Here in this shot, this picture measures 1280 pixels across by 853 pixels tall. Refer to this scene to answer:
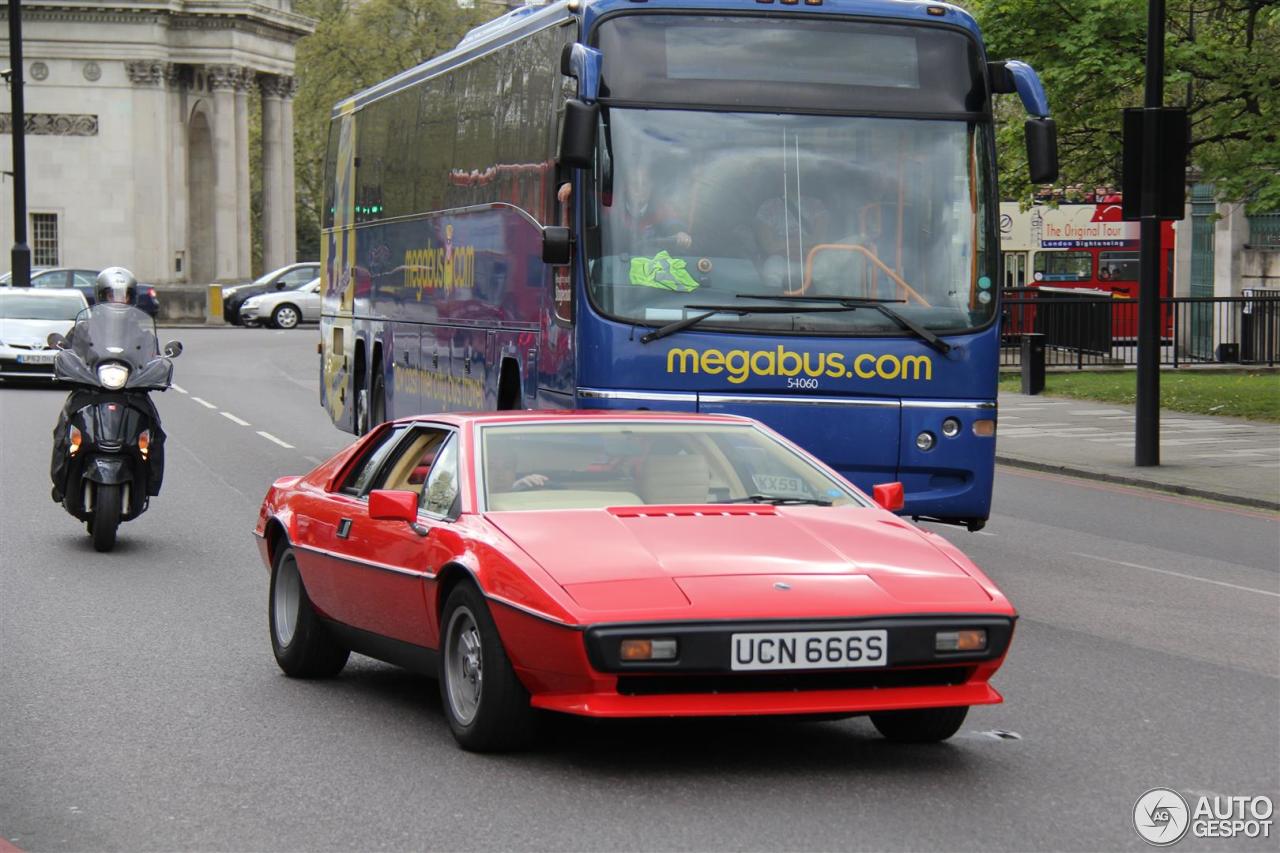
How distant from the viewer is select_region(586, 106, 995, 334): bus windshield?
42.3 feet

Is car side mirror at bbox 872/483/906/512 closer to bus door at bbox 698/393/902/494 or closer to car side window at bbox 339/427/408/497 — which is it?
car side window at bbox 339/427/408/497

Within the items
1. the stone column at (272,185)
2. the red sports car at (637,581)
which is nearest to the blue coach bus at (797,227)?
the red sports car at (637,581)

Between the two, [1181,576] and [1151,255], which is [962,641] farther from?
[1151,255]

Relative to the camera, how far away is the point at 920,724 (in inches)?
297

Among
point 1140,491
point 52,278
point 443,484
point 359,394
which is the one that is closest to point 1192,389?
point 1140,491

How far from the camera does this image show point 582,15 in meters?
13.2

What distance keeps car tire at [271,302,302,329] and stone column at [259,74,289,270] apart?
19.2 metres

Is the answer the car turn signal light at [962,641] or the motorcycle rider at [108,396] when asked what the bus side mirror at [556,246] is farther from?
the car turn signal light at [962,641]

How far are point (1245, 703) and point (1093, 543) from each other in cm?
680

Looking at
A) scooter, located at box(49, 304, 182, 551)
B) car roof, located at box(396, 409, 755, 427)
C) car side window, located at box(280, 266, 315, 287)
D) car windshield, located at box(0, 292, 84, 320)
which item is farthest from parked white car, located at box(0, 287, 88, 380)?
car side window, located at box(280, 266, 315, 287)

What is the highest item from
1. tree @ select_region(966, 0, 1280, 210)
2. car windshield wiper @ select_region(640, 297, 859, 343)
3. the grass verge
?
tree @ select_region(966, 0, 1280, 210)

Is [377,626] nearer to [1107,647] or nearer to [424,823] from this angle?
[424,823]

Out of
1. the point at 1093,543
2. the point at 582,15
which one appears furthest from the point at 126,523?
the point at 1093,543

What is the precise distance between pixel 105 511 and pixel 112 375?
889mm
